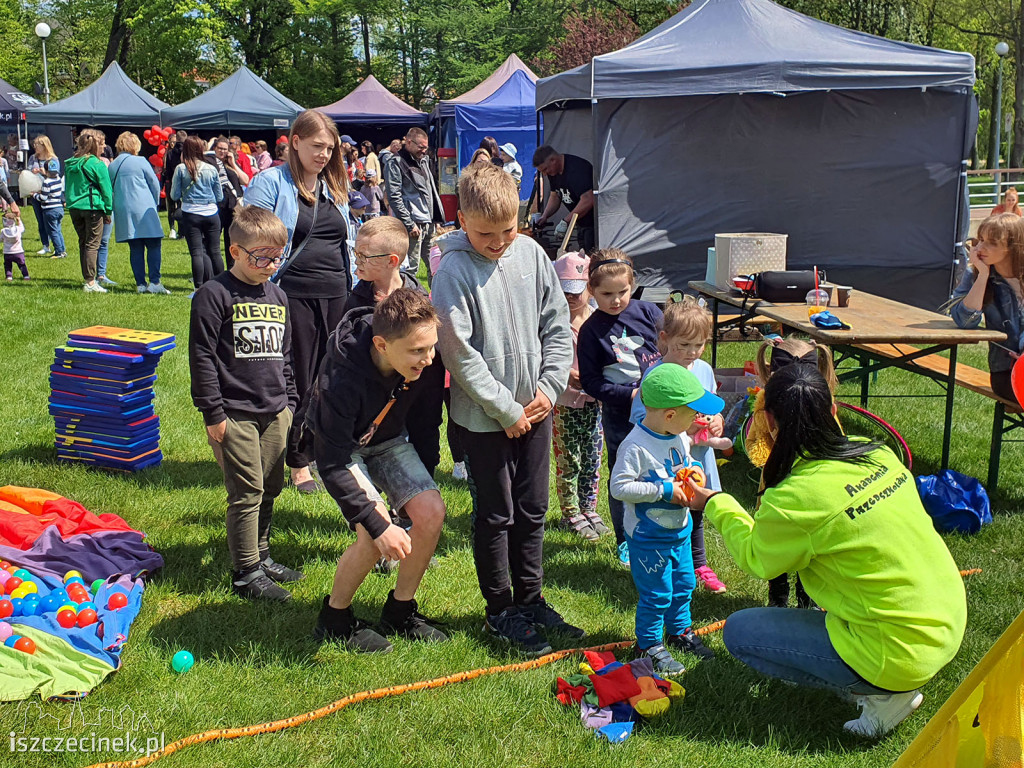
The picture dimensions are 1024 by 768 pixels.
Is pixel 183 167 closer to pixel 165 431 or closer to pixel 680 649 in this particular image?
pixel 165 431

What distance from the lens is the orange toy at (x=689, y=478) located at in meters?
3.38

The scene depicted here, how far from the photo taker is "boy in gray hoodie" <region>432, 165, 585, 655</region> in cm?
337

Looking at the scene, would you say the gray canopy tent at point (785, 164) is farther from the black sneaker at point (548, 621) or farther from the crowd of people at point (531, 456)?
the black sneaker at point (548, 621)

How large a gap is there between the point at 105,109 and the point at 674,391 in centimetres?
2592

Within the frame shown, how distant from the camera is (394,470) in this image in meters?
3.52

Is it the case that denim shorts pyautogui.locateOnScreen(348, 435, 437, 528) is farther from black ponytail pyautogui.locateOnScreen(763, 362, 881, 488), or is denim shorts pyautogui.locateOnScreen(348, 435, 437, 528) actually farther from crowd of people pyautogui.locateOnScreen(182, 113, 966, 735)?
black ponytail pyautogui.locateOnScreen(763, 362, 881, 488)

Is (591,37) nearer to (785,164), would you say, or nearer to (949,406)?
(785,164)

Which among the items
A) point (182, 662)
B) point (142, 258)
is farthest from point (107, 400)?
point (142, 258)

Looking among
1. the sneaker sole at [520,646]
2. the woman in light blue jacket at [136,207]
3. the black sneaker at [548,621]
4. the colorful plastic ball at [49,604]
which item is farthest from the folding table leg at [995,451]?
the woman in light blue jacket at [136,207]

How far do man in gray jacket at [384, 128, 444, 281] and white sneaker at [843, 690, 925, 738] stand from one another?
8.07 meters

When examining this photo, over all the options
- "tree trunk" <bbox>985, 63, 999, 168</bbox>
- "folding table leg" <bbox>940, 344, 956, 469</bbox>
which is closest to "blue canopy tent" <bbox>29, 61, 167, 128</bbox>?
"folding table leg" <bbox>940, 344, 956, 469</bbox>

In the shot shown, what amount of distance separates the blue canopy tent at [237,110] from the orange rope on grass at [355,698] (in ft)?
70.8

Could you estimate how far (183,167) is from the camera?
11.7 m

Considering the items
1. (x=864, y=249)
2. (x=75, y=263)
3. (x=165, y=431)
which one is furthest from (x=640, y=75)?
(x=75, y=263)
